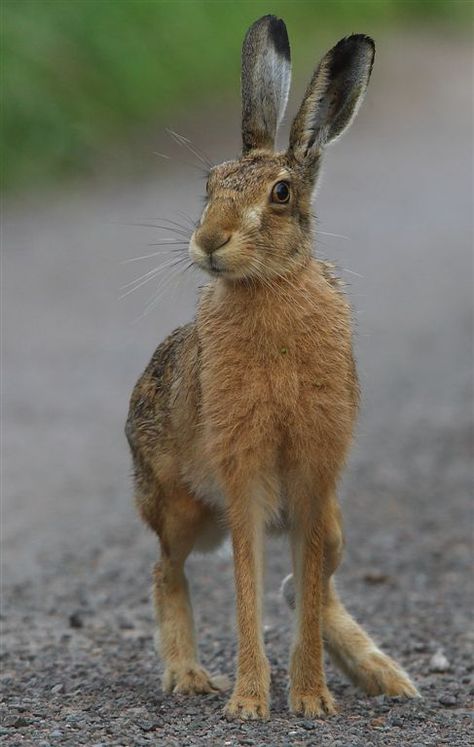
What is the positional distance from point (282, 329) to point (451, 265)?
11486mm

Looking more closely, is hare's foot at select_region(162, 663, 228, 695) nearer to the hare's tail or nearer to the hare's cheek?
the hare's tail

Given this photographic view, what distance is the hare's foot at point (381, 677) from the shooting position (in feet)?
18.5

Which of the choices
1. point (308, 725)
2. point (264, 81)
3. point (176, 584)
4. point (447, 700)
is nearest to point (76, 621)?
point (176, 584)

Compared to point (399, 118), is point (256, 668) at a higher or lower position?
lower

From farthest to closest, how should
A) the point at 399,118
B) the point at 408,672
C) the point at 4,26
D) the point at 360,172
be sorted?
the point at 399,118 < the point at 360,172 < the point at 4,26 < the point at 408,672

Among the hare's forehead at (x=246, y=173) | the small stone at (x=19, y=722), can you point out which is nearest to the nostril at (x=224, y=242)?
the hare's forehead at (x=246, y=173)

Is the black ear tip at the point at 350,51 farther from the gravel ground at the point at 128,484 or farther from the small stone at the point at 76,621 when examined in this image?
the small stone at the point at 76,621

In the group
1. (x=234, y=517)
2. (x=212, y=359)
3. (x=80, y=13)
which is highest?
(x=80, y=13)

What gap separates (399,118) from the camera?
23.4 m

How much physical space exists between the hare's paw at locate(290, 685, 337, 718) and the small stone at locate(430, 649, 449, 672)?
114 centimetres

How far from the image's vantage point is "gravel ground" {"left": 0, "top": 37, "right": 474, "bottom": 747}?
17.4 feet

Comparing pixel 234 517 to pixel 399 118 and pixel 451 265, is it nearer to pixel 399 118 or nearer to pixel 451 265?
pixel 451 265

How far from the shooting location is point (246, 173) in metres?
5.08

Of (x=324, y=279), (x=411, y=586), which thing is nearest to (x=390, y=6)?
(x=411, y=586)
